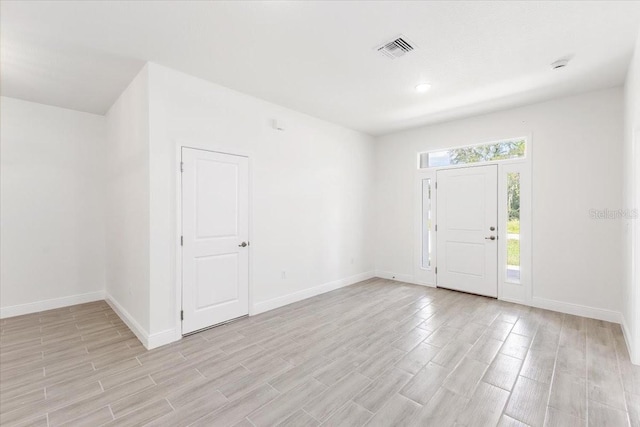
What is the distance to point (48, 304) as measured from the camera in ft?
14.0

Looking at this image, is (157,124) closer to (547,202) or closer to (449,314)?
(449,314)

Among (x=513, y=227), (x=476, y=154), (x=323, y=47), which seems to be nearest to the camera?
(x=323, y=47)

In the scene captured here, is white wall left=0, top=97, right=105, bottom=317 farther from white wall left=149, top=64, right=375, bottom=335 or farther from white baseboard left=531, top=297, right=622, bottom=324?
white baseboard left=531, top=297, right=622, bottom=324

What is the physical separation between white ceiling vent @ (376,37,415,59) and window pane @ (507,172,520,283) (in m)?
2.90

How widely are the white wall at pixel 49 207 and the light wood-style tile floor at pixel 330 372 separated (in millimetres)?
582

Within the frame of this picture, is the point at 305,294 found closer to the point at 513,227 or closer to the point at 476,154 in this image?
the point at 513,227

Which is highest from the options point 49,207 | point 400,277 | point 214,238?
point 49,207

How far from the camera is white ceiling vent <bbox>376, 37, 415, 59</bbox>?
8.70ft

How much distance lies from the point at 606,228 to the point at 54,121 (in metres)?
7.99

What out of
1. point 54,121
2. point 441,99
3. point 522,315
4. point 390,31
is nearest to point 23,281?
point 54,121

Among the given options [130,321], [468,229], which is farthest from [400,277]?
[130,321]

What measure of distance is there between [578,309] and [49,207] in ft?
25.6

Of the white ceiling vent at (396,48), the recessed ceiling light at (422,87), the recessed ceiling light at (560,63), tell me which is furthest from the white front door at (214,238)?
the recessed ceiling light at (560,63)

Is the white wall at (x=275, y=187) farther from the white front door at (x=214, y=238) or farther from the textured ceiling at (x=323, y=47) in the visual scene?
the textured ceiling at (x=323, y=47)
